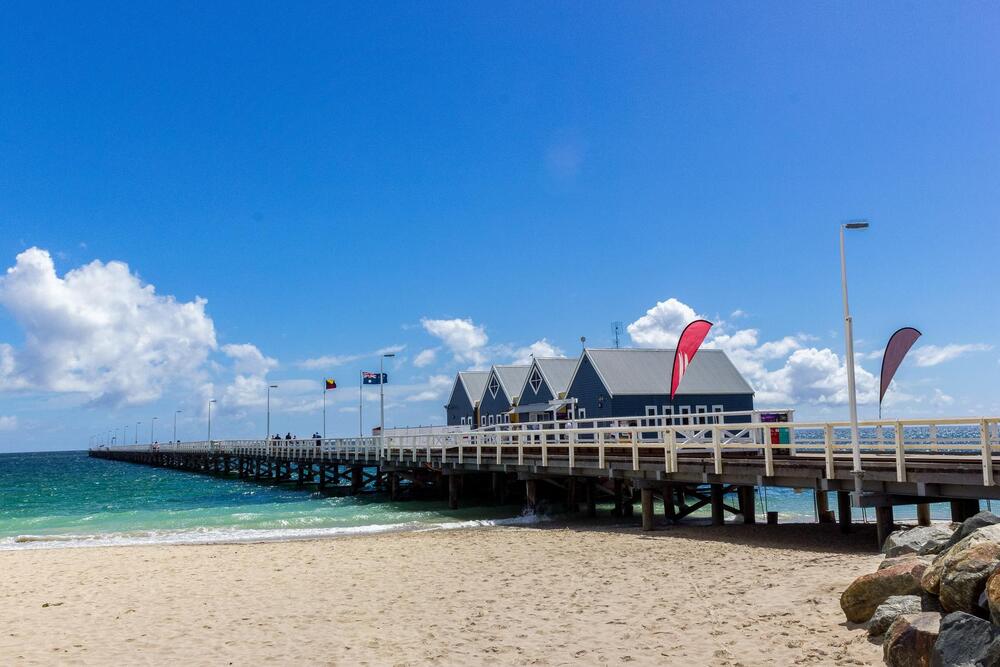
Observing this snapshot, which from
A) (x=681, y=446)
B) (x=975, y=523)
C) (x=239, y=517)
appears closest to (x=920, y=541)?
(x=975, y=523)

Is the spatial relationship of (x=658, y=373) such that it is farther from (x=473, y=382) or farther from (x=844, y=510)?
(x=844, y=510)

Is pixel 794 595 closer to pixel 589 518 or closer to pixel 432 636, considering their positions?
pixel 432 636

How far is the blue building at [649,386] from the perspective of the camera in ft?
125

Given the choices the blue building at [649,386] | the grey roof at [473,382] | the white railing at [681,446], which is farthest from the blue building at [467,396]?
the blue building at [649,386]

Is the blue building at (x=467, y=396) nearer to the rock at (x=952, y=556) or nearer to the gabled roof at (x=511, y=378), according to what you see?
the gabled roof at (x=511, y=378)

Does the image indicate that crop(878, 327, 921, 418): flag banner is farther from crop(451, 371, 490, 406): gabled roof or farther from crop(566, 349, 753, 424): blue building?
crop(451, 371, 490, 406): gabled roof

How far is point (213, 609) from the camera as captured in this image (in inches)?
437

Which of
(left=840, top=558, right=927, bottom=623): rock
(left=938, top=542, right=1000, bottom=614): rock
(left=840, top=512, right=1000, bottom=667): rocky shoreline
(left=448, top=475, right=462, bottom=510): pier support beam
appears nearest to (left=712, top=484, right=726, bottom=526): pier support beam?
(left=840, top=512, right=1000, bottom=667): rocky shoreline

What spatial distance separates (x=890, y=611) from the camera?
7379 mm

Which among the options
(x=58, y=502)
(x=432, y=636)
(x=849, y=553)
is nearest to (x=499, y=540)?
(x=849, y=553)

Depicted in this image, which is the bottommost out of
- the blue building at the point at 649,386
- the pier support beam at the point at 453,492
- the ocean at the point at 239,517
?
the ocean at the point at 239,517

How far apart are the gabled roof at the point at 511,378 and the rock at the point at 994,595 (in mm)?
42582

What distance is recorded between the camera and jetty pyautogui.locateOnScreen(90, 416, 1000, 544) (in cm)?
1402

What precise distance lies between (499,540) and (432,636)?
871 centimetres
